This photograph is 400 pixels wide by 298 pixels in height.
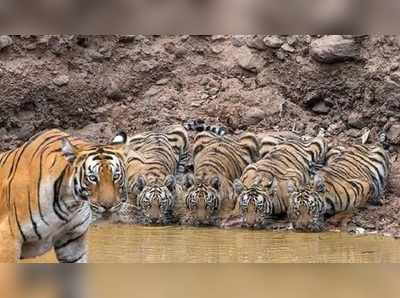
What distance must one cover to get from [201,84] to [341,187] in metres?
0.96

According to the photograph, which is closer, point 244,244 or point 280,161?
point 244,244

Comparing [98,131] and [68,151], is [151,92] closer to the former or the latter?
[98,131]

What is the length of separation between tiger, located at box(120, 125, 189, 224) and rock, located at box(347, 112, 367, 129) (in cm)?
87

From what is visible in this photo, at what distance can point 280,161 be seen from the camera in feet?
14.7

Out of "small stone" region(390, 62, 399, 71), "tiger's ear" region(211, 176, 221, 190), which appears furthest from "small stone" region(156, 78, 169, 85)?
"small stone" region(390, 62, 399, 71)

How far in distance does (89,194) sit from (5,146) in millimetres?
1686

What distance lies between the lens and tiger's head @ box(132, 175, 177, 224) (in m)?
4.21

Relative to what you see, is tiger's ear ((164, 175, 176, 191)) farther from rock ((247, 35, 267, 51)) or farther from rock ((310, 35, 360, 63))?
rock ((310, 35, 360, 63))

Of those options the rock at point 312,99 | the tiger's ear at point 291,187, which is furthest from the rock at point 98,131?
the rock at point 312,99

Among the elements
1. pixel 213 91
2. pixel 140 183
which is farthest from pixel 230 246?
pixel 213 91

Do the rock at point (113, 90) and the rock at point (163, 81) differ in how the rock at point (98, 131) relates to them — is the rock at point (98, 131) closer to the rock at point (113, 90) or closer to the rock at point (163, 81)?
the rock at point (113, 90)
